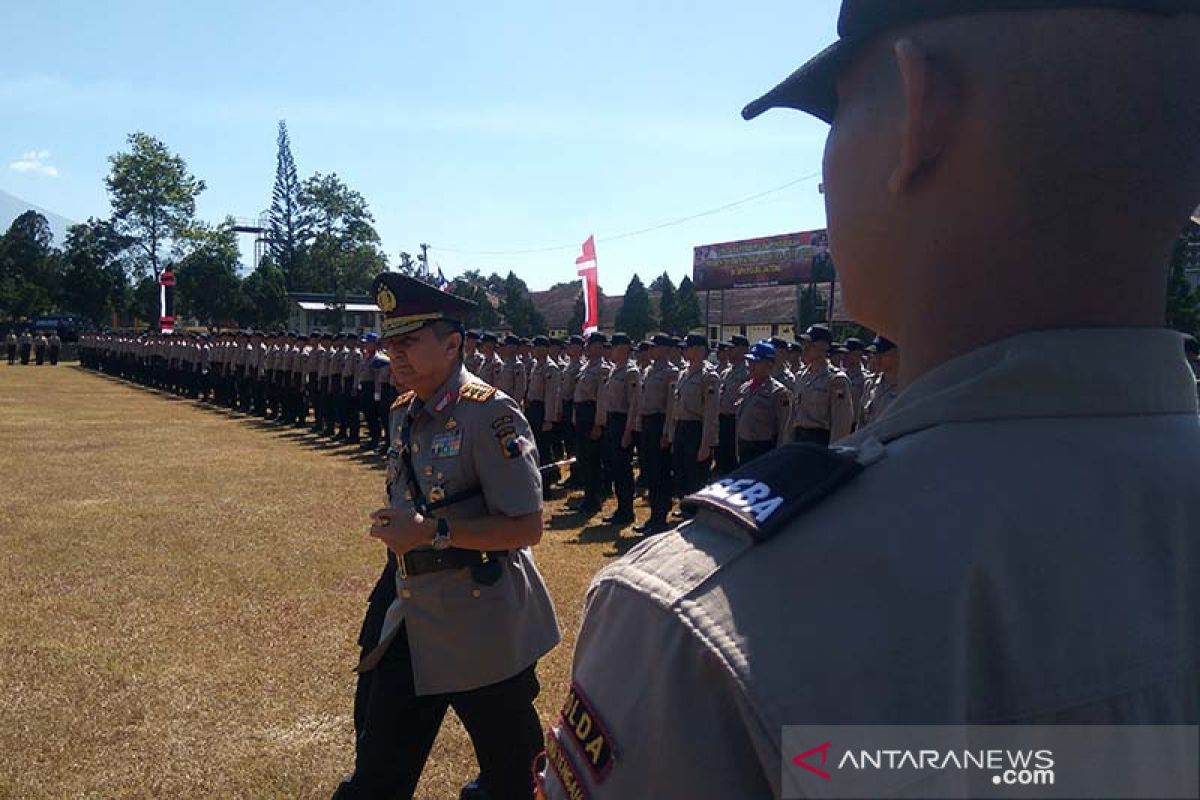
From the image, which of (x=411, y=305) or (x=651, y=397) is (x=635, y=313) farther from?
(x=411, y=305)

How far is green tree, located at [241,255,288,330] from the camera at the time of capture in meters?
48.7

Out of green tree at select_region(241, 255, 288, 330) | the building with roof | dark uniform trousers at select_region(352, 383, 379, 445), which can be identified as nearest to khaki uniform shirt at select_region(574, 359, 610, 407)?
dark uniform trousers at select_region(352, 383, 379, 445)

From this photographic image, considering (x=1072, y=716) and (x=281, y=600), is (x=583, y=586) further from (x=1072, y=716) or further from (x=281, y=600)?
(x=1072, y=716)

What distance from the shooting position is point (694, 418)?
9.80 m

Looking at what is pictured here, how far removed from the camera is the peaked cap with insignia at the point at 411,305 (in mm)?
3145

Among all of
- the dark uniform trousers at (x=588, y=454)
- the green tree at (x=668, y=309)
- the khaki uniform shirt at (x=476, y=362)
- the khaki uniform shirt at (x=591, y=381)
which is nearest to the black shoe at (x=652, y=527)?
the dark uniform trousers at (x=588, y=454)

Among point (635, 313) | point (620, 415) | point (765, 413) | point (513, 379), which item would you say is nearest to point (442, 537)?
point (765, 413)

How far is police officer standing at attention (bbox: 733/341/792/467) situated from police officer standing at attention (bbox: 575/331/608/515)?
2.43 m

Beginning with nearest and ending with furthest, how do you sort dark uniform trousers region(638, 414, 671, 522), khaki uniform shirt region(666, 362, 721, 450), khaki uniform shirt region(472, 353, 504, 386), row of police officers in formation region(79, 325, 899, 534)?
row of police officers in formation region(79, 325, 899, 534)
khaki uniform shirt region(666, 362, 721, 450)
dark uniform trousers region(638, 414, 671, 522)
khaki uniform shirt region(472, 353, 504, 386)

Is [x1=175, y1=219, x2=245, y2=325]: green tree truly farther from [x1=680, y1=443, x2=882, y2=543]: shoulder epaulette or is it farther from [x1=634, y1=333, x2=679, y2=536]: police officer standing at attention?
[x1=680, y1=443, x2=882, y2=543]: shoulder epaulette

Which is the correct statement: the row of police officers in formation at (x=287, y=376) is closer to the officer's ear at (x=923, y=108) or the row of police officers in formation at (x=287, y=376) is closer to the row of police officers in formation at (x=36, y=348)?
the row of police officers in formation at (x=36, y=348)

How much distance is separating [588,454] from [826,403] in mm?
3663

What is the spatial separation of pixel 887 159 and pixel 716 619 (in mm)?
449

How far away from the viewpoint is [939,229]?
82 cm
